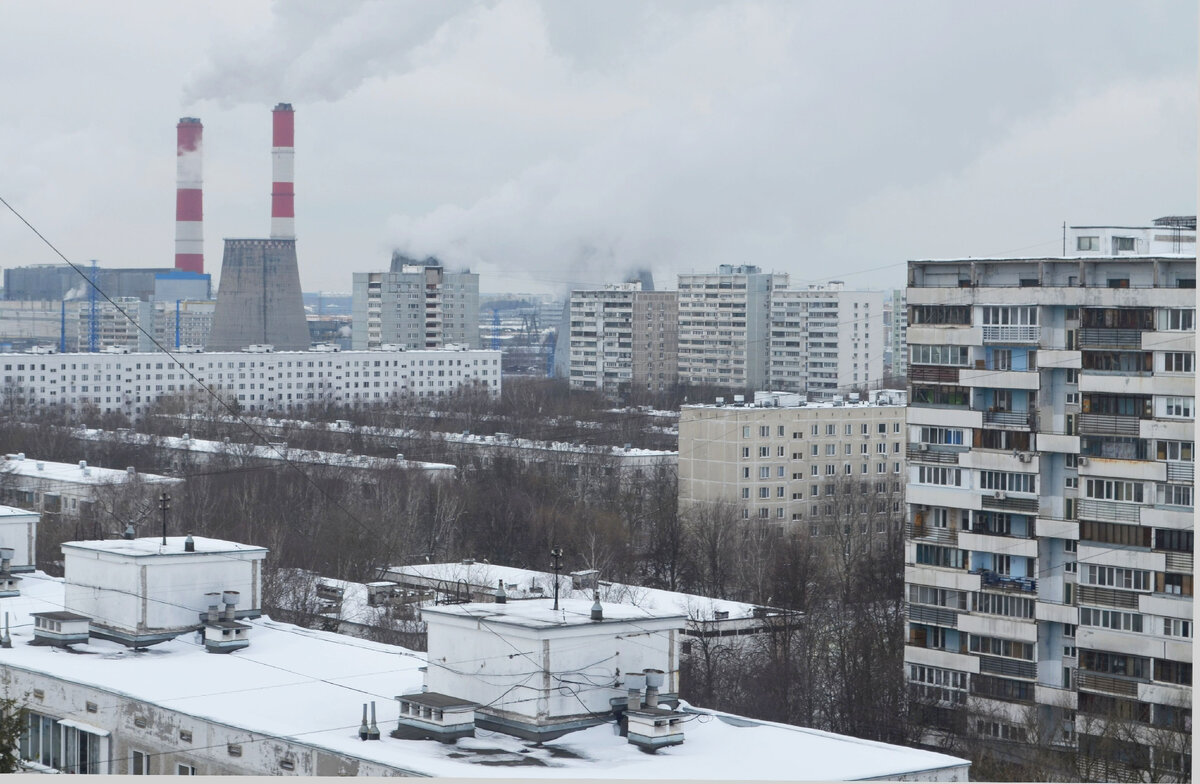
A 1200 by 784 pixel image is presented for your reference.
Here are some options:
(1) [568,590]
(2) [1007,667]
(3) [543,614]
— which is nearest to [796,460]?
(1) [568,590]

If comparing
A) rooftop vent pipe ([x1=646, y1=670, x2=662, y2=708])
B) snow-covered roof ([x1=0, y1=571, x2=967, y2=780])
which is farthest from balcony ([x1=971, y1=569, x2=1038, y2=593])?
rooftop vent pipe ([x1=646, y1=670, x2=662, y2=708])

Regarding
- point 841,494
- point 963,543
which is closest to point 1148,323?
point 963,543

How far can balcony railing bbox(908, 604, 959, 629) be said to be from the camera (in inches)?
240

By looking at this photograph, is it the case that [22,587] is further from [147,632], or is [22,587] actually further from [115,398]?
[115,398]

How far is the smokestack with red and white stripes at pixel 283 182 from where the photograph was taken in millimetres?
27625

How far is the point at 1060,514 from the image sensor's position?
589cm

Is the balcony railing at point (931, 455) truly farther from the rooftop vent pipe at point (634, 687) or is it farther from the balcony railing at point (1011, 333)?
the rooftop vent pipe at point (634, 687)

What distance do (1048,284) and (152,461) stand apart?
980 centimetres

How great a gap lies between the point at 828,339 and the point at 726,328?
78.1 inches

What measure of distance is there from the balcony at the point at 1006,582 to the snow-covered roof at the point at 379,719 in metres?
2.84

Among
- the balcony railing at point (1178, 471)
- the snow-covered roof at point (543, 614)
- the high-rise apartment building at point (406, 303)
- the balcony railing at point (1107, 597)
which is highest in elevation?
the high-rise apartment building at point (406, 303)

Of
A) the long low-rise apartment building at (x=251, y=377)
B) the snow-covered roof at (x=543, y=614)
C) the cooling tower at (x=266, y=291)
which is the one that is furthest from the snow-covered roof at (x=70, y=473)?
the cooling tower at (x=266, y=291)

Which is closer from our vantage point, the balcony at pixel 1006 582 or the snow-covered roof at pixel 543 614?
the snow-covered roof at pixel 543 614

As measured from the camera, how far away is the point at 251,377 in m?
21.8
